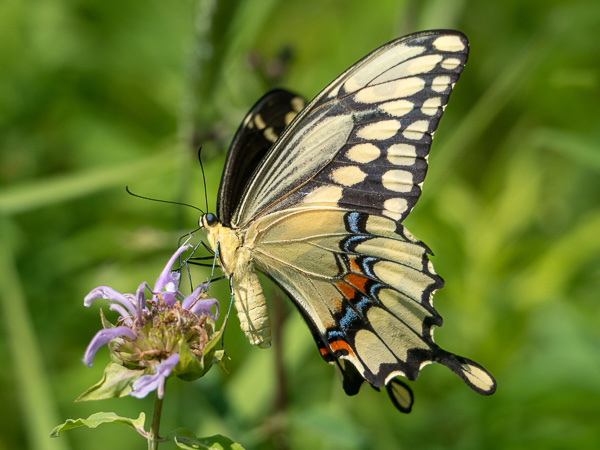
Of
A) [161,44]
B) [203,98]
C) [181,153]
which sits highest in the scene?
[161,44]

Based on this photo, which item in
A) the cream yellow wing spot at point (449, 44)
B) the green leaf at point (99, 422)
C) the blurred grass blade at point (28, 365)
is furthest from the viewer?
the blurred grass blade at point (28, 365)

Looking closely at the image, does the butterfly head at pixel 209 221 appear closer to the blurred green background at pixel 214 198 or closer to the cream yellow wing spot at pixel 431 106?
the blurred green background at pixel 214 198

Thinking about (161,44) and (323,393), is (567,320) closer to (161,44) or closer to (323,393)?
(323,393)

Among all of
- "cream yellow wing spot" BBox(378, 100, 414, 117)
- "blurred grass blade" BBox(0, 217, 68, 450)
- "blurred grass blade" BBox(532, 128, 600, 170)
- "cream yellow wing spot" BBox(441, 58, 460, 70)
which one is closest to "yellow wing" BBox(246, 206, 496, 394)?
"cream yellow wing spot" BBox(378, 100, 414, 117)

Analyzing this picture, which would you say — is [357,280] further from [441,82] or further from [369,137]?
[441,82]

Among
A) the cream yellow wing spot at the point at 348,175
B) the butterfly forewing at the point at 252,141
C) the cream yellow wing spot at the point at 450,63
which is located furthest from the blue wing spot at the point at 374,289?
the cream yellow wing spot at the point at 450,63

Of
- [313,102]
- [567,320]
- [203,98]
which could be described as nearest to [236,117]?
[203,98]

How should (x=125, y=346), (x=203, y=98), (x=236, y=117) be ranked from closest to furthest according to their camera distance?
(x=125, y=346)
(x=203, y=98)
(x=236, y=117)
